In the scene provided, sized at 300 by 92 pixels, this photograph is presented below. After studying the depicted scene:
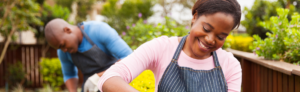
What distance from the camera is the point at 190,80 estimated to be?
4.25ft

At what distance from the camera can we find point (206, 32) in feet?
3.91

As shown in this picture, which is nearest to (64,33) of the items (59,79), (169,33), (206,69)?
(206,69)

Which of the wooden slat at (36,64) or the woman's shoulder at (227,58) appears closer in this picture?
the woman's shoulder at (227,58)

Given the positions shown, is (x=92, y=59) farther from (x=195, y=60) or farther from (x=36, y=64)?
(x=36, y=64)

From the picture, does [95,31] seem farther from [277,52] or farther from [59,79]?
[59,79]

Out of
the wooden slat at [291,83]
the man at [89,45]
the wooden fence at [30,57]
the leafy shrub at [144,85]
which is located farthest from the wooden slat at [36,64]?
the wooden slat at [291,83]

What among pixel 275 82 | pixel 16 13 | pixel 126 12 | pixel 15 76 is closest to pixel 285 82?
pixel 275 82

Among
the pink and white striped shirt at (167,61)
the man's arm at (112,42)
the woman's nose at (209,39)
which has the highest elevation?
the woman's nose at (209,39)

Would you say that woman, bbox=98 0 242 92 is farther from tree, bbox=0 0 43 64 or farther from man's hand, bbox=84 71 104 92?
tree, bbox=0 0 43 64

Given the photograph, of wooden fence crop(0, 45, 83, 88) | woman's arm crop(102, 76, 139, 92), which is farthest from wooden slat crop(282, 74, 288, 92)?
wooden fence crop(0, 45, 83, 88)

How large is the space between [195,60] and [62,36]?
1.36m

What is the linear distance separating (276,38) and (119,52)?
5.73ft

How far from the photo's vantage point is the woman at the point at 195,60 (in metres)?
1.17

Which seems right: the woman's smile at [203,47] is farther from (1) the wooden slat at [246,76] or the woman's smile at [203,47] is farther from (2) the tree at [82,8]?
(2) the tree at [82,8]
